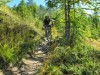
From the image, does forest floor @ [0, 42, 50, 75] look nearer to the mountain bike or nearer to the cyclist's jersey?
the mountain bike

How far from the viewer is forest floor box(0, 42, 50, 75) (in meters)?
12.1

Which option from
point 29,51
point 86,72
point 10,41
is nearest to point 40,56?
point 29,51

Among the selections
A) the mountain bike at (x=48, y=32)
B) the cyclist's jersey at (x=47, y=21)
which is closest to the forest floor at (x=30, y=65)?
the mountain bike at (x=48, y=32)

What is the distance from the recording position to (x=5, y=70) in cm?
1183

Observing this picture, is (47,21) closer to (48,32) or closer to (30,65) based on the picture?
(48,32)

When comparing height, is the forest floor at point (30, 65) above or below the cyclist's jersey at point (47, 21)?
below

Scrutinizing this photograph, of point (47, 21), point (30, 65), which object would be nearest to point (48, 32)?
point (47, 21)

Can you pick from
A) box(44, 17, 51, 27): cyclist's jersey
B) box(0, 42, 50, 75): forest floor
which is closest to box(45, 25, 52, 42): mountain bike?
box(44, 17, 51, 27): cyclist's jersey

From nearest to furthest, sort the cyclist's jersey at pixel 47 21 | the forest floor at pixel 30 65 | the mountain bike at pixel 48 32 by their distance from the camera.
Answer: the forest floor at pixel 30 65 → the cyclist's jersey at pixel 47 21 → the mountain bike at pixel 48 32

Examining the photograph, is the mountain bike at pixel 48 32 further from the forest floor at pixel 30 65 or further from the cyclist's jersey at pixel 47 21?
the forest floor at pixel 30 65

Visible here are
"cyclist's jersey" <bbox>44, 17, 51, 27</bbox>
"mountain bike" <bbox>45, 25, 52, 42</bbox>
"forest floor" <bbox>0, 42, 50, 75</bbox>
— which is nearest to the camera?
"forest floor" <bbox>0, 42, 50, 75</bbox>

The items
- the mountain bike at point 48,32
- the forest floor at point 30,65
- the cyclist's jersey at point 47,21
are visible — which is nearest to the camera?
the forest floor at point 30,65

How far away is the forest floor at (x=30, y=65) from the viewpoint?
12055 mm

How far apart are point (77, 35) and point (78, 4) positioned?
88.4 inches
